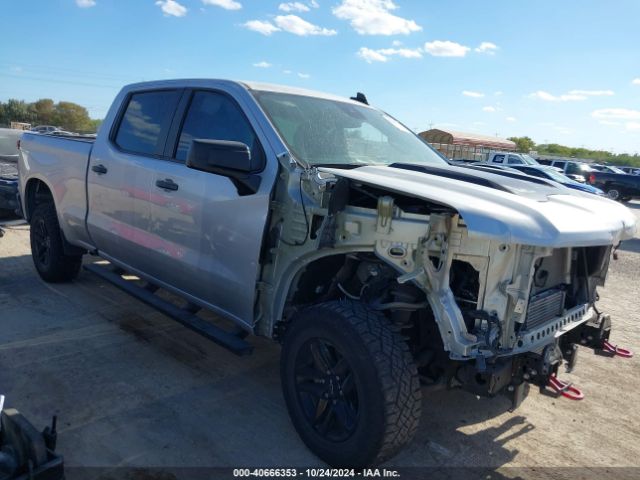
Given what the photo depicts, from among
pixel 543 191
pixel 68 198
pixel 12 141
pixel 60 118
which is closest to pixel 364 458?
pixel 543 191

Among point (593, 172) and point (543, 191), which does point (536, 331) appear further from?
point (593, 172)

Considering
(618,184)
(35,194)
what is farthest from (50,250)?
(618,184)

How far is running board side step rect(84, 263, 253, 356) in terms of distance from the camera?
11.2 ft

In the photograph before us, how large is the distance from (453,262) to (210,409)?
5.86ft

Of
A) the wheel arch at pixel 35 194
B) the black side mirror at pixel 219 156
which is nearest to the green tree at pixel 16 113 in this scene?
the wheel arch at pixel 35 194

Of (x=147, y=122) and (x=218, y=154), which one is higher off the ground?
(x=147, y=122)

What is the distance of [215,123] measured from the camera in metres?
3.79

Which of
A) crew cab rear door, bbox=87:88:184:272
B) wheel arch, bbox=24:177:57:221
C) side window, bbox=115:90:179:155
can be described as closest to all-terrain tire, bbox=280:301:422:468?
crew cab rear door, bbox=87:88:184:272

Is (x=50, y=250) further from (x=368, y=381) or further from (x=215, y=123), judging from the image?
(x=368, y=381)

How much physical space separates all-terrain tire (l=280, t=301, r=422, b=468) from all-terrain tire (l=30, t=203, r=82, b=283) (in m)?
3.58

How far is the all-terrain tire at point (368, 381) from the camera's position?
104 inches

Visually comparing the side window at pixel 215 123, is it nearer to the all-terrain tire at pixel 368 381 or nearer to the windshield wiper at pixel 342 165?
the windshield wiper at pixel 342 165

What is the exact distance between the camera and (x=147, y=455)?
299 centimetres

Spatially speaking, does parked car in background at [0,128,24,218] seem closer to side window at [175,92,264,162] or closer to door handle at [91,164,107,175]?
door handle at [91,164,107,175]
